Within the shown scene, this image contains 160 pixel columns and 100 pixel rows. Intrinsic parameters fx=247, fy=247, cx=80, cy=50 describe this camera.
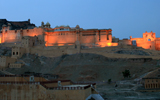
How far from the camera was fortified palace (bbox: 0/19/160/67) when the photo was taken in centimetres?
8056

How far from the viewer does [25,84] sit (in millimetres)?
33531

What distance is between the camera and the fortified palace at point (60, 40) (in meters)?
80.6

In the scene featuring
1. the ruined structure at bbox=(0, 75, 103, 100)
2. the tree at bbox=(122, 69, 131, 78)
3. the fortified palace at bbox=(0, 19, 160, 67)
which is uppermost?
the fortified palace at bbox=(0, 19, 160, 67)

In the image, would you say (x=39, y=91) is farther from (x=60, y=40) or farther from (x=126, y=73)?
(x=60, y=40)

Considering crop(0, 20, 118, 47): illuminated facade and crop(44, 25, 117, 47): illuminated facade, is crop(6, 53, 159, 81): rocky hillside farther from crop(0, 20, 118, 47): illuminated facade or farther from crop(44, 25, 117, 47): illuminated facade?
crop(44, 25, 117, 47): illuminated facade

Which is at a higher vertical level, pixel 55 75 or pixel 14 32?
pixel 14 32

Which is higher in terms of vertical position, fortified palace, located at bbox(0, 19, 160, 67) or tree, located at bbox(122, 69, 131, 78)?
fortified palace, located at bbox(0, 19, 160, 67)

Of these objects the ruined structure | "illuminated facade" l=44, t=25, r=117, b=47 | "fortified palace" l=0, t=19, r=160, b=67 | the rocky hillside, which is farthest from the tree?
the ruined structure

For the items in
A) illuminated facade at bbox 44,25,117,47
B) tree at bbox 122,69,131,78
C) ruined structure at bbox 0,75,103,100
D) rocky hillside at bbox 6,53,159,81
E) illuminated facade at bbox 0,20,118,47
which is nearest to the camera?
ruined structure at bbox 0,75,103,100

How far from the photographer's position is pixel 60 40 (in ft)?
290

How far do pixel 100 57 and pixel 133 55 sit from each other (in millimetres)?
9572

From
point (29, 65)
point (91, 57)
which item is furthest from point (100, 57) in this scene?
point (29, 65)

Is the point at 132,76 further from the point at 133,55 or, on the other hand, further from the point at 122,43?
the point at 122,43

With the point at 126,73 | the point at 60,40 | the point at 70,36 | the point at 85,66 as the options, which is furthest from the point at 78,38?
the point at 126,73
